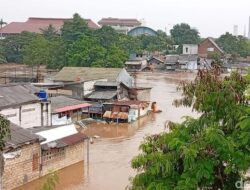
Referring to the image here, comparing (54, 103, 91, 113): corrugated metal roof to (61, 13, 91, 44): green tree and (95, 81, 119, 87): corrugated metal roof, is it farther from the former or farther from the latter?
(61, 13, 91, 44): green tree

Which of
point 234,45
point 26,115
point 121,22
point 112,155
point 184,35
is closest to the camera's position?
point 26,115

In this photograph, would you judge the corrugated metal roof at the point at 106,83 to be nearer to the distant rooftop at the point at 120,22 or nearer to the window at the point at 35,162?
the window at the point at 35,162

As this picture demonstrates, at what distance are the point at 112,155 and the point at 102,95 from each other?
429 inches

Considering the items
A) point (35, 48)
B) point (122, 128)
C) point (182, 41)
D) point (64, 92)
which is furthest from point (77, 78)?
point (182, 41)

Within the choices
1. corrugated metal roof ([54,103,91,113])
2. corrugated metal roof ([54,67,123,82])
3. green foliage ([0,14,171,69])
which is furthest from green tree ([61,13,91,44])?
corrugated metal roof ([54,103,91,113])

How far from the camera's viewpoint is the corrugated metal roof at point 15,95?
19.0 meters

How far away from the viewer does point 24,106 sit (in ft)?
64.6

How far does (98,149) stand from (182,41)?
5612 centimetres

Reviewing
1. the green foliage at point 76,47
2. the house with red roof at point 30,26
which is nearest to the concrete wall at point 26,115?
the green foliage at point 76,47

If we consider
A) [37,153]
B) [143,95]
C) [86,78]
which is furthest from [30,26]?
[37,153]

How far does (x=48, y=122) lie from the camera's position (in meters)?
21.5

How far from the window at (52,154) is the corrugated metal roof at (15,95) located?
2.96m

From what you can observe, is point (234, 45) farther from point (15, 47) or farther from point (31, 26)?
point (31, 26)

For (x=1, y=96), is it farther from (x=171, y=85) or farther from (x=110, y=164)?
(x=171, y=85)
